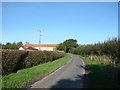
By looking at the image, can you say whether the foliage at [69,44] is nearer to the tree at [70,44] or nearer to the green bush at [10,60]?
the tree at [70,44]

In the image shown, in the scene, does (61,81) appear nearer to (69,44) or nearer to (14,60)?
(14,60)

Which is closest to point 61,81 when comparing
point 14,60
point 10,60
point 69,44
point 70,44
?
point 10,60

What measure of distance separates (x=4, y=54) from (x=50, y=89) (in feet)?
15.1

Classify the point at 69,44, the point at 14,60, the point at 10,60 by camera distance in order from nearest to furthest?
the point at 10,60, the point at 14,60, the point at 69,44

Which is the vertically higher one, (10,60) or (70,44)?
(70,44)

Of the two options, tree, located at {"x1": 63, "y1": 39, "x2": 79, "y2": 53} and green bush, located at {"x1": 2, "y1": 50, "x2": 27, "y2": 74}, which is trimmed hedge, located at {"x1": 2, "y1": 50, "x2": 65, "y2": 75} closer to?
green bush, located at {"x1": 2, "y1": 50, "x2": 27, "y2": 74}

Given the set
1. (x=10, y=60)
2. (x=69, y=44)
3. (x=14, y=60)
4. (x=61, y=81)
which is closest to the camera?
(x=61, y=81)

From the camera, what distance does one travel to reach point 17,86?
503 cm

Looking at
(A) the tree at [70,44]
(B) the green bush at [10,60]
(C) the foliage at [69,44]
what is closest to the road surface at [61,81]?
(B) the green bush at [10,60]

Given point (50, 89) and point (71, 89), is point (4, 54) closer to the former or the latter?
point (50, 89)

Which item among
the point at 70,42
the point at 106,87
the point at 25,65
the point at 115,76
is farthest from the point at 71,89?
the point at 70,42

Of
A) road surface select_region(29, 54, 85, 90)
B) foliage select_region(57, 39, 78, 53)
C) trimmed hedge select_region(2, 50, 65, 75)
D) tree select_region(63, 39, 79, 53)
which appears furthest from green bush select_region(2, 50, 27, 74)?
tree select_region(63, 39, 79, 53)

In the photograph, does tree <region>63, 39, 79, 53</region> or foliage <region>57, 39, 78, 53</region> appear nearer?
foliage <region>57, 39, 78, 53</region>

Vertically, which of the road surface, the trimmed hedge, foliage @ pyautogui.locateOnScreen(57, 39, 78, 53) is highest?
foliage @ pyautogui.locateOnScreen(57, 39, 78, 53)
